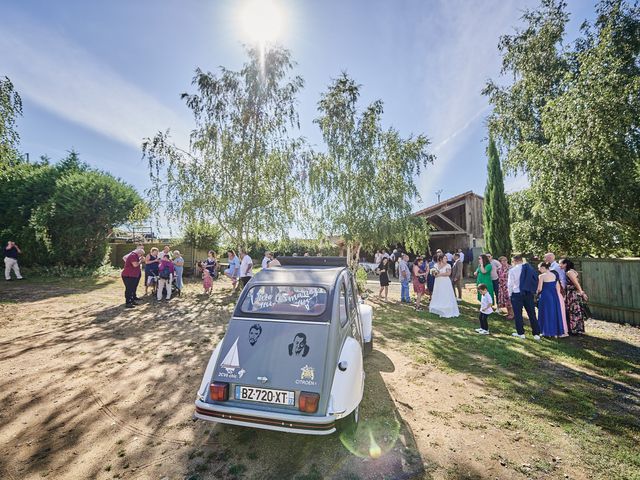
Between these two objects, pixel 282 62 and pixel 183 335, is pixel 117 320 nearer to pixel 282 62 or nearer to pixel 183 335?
pixel 183 335

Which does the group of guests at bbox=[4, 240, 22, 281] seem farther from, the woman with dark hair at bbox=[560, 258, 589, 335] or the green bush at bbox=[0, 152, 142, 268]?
the woman with dark hair at bbox=[560, 258, 589, 335]

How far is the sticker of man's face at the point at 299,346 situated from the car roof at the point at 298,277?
765mm

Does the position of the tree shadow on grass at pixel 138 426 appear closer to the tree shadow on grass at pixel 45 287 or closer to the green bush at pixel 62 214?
the tree shadow on grass at pixel 45 287

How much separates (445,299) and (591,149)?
6.37 metres

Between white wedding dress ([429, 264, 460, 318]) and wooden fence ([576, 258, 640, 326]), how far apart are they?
4.42m

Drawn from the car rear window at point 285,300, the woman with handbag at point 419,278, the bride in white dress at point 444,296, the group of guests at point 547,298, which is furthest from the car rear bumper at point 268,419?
the woman with handbag at point 419,278

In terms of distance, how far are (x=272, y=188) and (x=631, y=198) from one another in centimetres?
1305

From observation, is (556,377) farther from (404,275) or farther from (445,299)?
(404,275)

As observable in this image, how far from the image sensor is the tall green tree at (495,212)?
1869 cm

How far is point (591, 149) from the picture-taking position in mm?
9500

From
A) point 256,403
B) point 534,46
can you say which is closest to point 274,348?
point 256,403

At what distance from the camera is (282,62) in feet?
48.4

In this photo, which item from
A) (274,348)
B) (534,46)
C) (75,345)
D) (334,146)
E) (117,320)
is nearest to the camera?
(274,348)

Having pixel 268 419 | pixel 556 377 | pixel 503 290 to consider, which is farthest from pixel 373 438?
pixel 503 290
